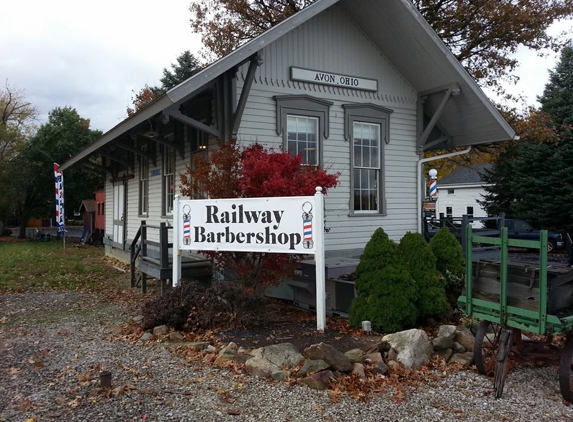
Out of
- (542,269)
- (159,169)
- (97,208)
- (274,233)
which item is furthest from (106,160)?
(542,269)

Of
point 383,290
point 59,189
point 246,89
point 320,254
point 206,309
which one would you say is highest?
point 246,89

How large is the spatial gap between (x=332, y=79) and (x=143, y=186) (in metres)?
6.79

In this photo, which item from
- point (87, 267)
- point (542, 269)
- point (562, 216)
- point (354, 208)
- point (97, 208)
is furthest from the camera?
point (97, 208)

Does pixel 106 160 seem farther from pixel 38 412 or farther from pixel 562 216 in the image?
pixel 562 216

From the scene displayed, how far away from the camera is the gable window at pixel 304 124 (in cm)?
1048

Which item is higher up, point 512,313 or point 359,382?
point 512,313

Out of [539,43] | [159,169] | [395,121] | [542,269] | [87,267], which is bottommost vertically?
[87,267]

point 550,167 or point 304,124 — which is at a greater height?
point 550,167

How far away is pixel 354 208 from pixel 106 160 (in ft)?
39.5

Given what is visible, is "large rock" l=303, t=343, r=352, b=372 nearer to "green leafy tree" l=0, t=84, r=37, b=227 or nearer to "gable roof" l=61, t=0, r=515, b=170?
"gable roof" l=61, t=0, r=515, b=170

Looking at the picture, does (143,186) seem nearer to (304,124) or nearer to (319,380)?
(304,124)

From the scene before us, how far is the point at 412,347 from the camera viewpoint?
19.1 feet

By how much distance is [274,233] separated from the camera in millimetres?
7125

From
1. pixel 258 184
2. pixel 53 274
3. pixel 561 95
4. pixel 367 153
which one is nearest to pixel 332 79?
pixel 367 153
